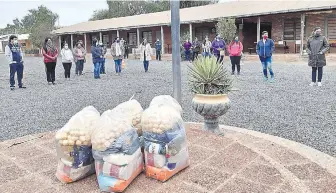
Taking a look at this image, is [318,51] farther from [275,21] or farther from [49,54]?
[275,21]

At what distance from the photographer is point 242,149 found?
140 inches

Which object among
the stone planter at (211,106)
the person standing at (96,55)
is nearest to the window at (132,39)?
the person standing at (96,55)

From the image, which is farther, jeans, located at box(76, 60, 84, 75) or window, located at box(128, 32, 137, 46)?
window, located at box(128, 32, 137, 46)

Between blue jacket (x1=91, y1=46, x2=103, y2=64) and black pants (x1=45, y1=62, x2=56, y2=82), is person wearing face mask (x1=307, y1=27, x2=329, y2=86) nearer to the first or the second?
blue jacket (x1=91, y1=46, x2=103, y2=64)

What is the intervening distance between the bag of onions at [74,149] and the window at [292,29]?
70.5 feet

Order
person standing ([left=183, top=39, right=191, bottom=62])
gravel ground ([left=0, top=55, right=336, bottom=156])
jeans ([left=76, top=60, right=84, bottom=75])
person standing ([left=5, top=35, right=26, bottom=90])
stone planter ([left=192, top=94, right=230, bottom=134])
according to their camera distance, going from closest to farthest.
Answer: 1. stone planter ([left=192, top=94, right=230, bottom=134])
2. gravel ground ([left=0, top=55, right=336, bottom=156])
3. person standing ([left=5, top=35, right=26, bottom=90])
4. jeans ([left=76, top=60, right=84, bottom=75])
5. person standing ([left=183, top=39, right=191, bottom=62])

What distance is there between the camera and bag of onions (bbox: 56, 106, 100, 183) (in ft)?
9.05

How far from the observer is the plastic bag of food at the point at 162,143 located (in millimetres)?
2797

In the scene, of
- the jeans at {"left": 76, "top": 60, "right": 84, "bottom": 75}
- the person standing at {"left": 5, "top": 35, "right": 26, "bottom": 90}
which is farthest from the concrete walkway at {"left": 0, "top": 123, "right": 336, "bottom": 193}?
the jeans at {"left": 76, "top": 60, "right": 84, "bottom": 75}

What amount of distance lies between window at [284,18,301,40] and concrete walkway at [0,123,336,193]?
65.3ft

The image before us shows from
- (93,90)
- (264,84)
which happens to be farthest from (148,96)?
(264,84)

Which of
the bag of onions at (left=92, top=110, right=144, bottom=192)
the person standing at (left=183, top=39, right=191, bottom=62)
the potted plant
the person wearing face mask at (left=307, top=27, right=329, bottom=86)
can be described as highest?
the person standing at (left=183, top=39, right=191, bottom=62)

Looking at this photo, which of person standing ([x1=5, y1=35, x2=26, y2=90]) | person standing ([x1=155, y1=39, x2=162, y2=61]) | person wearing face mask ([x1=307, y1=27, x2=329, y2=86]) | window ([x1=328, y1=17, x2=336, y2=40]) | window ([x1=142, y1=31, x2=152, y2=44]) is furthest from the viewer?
window ([x1=142, y1=31, x2=152, y2=44])

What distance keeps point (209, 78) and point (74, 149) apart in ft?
7.17
